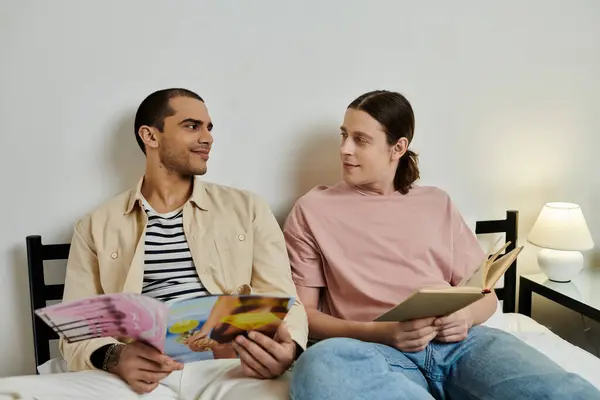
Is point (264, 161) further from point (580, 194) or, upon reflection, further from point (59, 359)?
point (580, 194)

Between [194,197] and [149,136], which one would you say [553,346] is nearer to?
[194,197]

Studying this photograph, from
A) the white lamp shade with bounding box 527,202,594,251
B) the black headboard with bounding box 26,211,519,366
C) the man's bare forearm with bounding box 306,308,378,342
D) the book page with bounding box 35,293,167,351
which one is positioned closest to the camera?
the book page with bounding box 35,293,167,351

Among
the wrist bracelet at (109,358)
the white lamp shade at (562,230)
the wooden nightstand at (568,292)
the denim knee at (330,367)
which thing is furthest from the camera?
the white lamp shade at (562,230)

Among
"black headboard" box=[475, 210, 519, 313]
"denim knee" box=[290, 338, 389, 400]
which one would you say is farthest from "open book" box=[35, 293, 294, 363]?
"black headboard" box=[475, 210, 519, 313]

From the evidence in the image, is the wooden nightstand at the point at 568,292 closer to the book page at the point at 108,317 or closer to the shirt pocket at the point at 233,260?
the shirt pocket at the point at 233,260

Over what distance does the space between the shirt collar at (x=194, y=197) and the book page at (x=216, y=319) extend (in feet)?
1.45

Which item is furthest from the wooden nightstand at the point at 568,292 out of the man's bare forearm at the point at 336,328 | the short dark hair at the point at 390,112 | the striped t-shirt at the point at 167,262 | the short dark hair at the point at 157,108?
the short dark hair at the point at 157,108

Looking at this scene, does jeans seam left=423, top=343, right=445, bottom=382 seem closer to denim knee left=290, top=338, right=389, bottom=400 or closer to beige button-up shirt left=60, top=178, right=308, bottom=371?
denim knee left=290, top=338, right=389, bottom=400

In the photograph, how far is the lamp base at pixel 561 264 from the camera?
2.03 metres

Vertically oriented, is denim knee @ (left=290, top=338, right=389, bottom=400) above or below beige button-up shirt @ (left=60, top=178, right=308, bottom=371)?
below

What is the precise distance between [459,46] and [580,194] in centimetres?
73

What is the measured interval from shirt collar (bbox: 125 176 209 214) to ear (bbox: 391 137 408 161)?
53cm

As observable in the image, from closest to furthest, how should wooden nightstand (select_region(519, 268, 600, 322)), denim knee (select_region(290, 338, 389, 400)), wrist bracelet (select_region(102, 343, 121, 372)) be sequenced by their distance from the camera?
1. denim knee (select_region(290, 338, 389, 400))
2. wrist bracelet (select_region(102, 343, 121, 372))
3. wooden nightstand (select_region(519, 268, 600, 322))

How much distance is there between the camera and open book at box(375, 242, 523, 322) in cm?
119
